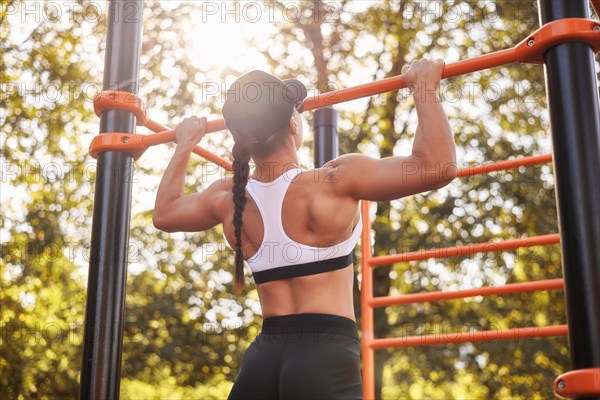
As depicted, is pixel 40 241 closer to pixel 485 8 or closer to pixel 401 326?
pixel 401 326

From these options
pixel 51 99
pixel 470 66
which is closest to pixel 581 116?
pixel 470 66

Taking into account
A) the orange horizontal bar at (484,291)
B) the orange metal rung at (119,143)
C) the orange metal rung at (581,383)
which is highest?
the orange metal rung at (119,143)

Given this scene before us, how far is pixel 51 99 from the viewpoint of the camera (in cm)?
863

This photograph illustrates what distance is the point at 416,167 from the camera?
177 centimetres

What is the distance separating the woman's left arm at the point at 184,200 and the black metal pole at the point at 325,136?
44.8 inches

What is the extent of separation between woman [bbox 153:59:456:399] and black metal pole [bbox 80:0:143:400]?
52 cm

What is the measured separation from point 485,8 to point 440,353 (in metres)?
4.27

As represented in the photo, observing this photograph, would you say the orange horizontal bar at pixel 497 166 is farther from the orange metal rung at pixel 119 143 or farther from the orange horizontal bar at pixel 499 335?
the orange metal rung at pixel 119 143

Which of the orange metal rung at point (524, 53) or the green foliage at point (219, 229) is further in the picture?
the green foliage at point (219, 229)

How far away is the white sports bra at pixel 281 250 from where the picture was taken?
1.85m

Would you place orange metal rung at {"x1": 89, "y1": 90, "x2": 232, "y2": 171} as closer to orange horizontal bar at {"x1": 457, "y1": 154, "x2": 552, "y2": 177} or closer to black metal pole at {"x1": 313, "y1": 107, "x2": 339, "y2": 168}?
black metal pole at {"x1": 313, "y1": 107, "x2": 339, "y2": 168}

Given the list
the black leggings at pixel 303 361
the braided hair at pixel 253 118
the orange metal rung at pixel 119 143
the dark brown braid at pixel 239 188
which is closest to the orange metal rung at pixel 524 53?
the braided hair at pixel 253 118

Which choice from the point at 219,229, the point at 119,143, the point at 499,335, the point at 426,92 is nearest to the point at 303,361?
the point at 426,92

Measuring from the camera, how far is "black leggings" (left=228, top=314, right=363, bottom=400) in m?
1.73
